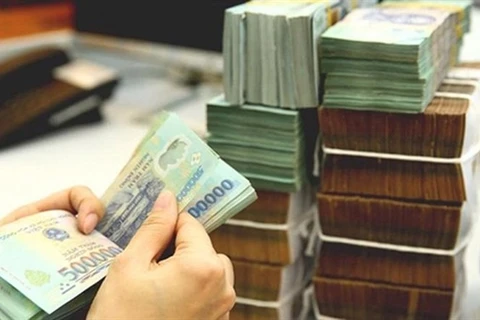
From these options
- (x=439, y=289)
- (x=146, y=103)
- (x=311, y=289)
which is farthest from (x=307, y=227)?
(x=146, y=103)

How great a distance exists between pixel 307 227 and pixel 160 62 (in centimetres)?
79

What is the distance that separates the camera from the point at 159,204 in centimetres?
82

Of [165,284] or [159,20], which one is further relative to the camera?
[159,20]

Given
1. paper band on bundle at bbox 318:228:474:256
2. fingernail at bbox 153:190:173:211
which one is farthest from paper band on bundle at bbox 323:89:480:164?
fingernail at bbox 153:190:173:211

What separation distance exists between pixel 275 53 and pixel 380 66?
124 millimetres

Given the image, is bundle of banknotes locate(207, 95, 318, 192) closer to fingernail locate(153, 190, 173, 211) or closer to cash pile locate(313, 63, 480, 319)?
cash pile locate(313, 63, 480, 319)

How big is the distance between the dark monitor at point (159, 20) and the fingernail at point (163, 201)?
0.68 meters

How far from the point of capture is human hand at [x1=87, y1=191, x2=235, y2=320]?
71 cm

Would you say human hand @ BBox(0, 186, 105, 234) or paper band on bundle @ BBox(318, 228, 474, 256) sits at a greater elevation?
human hand @ BBox(0, 186, 105, 234)

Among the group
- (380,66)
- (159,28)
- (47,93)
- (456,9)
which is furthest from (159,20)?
(380,66)

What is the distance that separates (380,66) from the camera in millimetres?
885

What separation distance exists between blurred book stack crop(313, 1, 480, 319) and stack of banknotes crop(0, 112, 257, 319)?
16 cm

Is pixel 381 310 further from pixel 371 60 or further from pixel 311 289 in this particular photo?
pixel 371 60

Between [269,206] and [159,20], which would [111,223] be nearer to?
[269,206]
